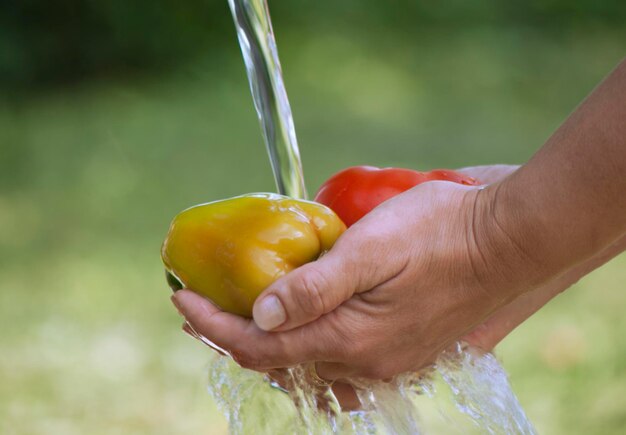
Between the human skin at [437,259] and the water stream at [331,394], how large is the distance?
Answer: 0.30 feet

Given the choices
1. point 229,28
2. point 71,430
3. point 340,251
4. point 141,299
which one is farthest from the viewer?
point 229,28

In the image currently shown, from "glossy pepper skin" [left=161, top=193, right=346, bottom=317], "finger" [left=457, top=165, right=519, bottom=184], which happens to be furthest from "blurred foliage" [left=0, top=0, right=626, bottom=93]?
"glossy pepper skin" [left=161, top=193, right=346, bottom=317]

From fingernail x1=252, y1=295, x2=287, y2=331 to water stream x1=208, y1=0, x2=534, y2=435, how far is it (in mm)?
150

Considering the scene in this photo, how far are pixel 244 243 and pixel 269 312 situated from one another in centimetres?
9

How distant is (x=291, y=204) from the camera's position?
1.12 meters

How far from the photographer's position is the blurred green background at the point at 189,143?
8.38ft

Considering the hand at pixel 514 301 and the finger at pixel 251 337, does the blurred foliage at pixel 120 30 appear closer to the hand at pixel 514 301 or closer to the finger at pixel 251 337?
the hand at pixel 514 301

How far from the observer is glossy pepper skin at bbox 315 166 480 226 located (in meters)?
1.24

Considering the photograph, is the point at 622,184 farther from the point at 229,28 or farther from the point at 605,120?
the point at 229,28

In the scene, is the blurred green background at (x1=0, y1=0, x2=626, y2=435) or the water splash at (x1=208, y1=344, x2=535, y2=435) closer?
the water splash at (x1=208, y1=344, x2=535, y2=435)

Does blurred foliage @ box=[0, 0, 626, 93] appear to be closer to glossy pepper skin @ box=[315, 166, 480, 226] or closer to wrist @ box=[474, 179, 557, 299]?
glossy pepper skin @ box=[315, 166, 480, 226]

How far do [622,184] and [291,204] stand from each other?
0.34m

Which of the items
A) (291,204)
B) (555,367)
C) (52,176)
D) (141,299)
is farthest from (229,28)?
(291,204)

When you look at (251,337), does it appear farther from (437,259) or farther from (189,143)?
(189,143)
